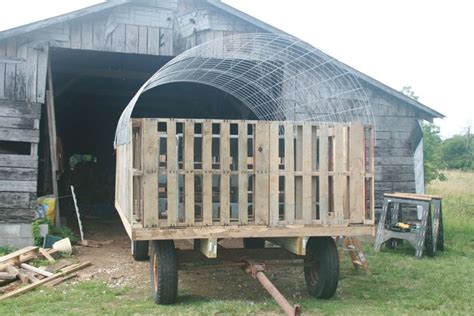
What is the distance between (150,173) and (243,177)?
101 centimetres

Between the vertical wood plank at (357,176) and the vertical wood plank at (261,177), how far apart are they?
981 millimetres

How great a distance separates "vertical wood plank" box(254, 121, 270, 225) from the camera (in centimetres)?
553

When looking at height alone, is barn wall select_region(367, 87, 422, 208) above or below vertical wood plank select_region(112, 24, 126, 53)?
below

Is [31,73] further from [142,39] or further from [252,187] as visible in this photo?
[252,187]

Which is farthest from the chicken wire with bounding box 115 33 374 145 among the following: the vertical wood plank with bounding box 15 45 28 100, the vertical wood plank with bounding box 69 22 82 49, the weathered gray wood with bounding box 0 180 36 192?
the weathered gray wood with bounding box 0 180 36 192

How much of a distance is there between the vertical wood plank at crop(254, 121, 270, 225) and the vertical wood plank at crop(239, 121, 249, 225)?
116 mm

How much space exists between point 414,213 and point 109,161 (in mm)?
12544

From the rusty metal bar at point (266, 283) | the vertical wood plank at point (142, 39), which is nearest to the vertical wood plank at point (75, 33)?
the vertical wood plank at point (142, 39)

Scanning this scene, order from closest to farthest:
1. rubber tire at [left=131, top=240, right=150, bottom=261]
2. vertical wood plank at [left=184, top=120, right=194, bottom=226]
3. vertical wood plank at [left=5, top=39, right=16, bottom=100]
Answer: vertical wood plank at [left=184, top=120, right=194, bottom=226] < rubber tire at [left=131, top=240, right=150, bottom=261] < vertical wood plank at [left=5, top=39, right=16, bottom=100]

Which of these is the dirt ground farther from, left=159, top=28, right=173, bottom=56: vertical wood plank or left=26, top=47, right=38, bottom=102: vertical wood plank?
left=159, top=28, right=173, bottom=56: vertical wood plank

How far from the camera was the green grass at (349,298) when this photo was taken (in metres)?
5.75

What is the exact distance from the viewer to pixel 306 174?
562cm

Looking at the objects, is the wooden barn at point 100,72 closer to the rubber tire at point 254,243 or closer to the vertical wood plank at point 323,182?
the rubber tire at point 254,243

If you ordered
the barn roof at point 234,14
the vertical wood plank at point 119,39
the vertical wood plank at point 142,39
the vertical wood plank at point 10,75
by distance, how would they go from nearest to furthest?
the barn roof at point 234,14 → the vertical wood plank at point 10,75 → the vertical wood plank at point 119,39 → the vertical wood plank at point 142,39
